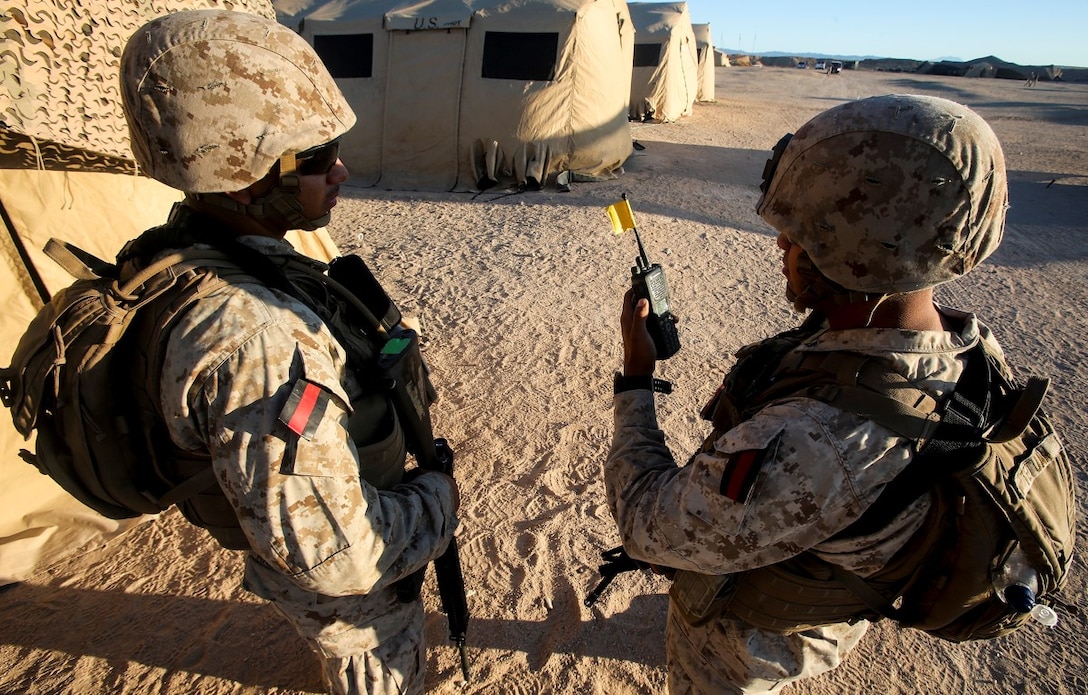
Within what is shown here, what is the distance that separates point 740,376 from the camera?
1.61 metres

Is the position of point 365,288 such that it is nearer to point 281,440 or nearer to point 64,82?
point 281,440

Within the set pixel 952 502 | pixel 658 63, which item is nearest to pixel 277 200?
pixel 952 502

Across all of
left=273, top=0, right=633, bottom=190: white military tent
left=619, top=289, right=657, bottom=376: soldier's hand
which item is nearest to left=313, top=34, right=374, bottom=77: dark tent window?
left=273, top=0, right=633, bottom=190: white military tent

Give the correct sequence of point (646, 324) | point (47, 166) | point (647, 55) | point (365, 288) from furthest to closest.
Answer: point (647, 55), point (47, 166), point (365, 288), point (646, 324)

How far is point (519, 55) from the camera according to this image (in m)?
8.65

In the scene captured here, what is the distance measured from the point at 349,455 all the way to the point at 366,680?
0.85m

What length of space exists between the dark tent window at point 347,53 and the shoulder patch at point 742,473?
9348mm

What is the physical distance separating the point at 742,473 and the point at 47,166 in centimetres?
358

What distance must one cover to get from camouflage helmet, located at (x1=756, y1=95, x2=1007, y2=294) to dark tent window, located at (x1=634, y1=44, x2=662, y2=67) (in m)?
14.5

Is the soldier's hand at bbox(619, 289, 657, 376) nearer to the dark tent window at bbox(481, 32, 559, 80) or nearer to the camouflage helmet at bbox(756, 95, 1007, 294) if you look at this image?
the camouflage helmet at bbox(756, 95, 1007, 294)

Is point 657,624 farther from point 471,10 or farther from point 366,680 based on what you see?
point 471,10

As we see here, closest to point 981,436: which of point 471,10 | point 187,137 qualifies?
point 187,137

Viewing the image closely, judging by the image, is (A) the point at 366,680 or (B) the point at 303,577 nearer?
(B) the point at 303,577

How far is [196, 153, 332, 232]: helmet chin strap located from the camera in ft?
5.03
